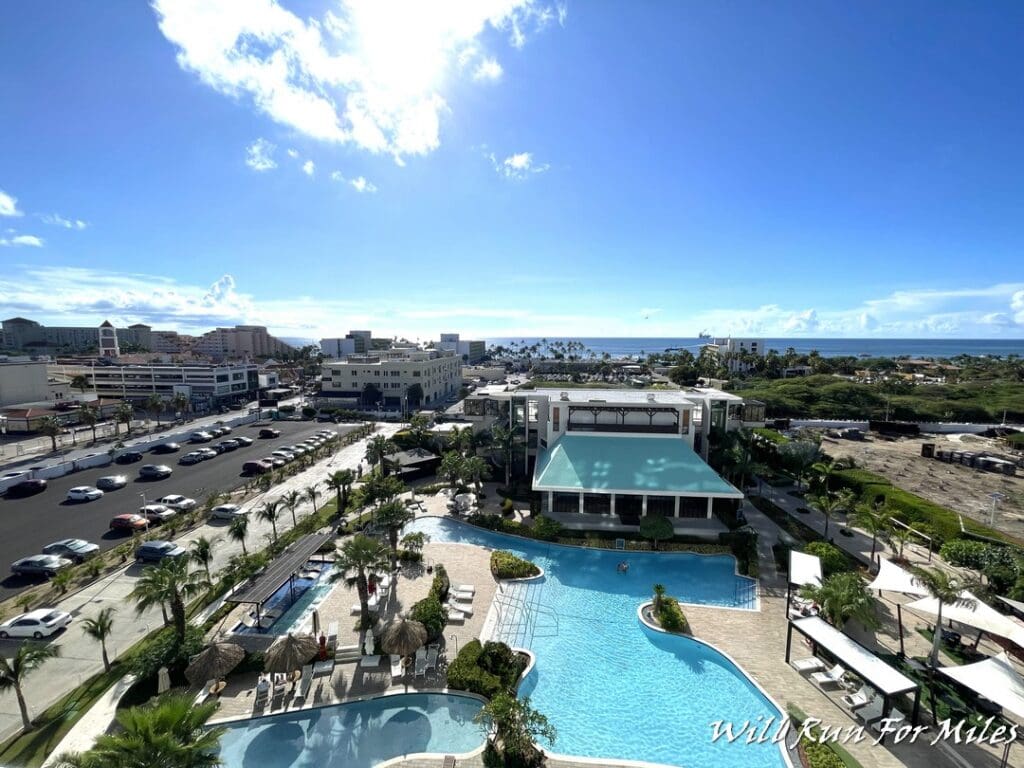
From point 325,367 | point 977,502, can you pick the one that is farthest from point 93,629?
point 325,367

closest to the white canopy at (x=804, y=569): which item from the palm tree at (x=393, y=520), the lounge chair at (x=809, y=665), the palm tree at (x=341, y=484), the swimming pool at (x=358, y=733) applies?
the lounge chair at (x=809, y=665)

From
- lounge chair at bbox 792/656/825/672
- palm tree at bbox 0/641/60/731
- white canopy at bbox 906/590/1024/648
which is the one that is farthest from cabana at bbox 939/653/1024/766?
palm tree at bbox 0/641/60/731

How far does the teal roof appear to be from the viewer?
3159cm

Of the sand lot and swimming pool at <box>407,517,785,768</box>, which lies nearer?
swimming pool at <box>407,517,785,768</box>

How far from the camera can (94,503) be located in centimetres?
3916

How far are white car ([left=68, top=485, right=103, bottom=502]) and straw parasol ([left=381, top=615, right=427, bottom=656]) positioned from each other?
38544 mm

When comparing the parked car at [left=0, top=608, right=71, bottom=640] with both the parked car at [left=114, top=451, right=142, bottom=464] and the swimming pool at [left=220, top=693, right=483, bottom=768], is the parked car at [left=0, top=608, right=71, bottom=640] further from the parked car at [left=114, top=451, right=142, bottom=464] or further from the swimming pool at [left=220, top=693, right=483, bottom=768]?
the parked car at [left=114, top=451, right=142, bottom=464]

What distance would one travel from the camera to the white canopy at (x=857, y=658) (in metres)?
15.9

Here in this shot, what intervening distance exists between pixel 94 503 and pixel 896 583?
190ft

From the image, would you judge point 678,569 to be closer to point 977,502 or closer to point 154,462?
point 977,502

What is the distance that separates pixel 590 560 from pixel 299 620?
17121mm

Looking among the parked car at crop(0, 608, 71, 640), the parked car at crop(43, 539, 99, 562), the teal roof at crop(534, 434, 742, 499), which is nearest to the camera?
the parked car at crop(0, 608, 71, 640)

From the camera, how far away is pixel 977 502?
3956cm

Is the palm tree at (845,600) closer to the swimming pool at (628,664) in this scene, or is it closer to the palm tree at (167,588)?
the swimming pool at (628,664)
